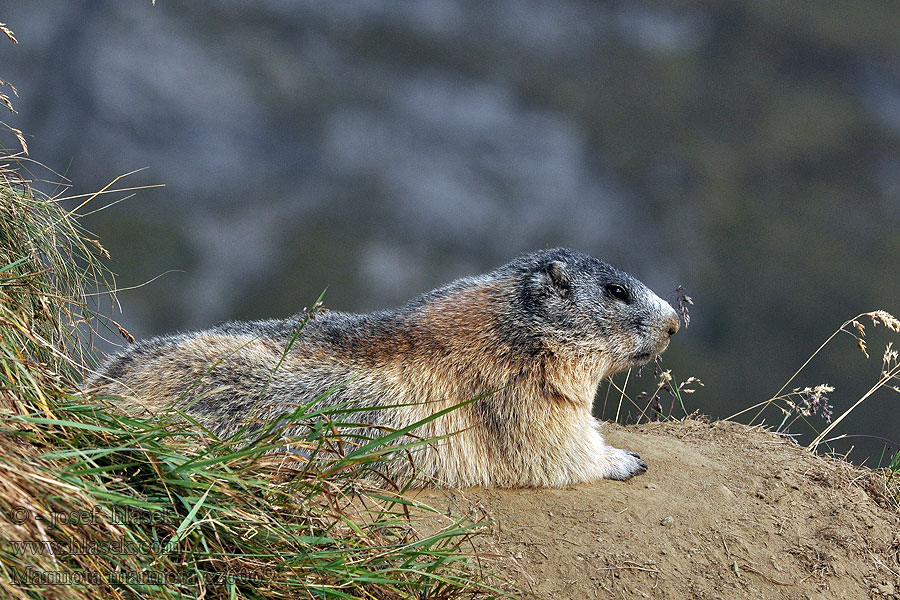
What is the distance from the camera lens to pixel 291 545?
3355 mm

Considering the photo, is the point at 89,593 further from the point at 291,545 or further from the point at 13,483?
the point at 291,545

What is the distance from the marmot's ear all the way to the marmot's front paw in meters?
1.28

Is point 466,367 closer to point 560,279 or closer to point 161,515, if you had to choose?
point 560,279

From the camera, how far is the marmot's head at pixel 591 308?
6.17 m

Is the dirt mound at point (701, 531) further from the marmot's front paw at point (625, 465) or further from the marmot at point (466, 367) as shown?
the marmot at point (466, 367)

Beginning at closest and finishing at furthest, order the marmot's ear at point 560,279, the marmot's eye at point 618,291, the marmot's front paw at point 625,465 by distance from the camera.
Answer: the marmot's front paw at point 625,465
the marmot's ear at point 560,279
the marmot's eye at point 618,291

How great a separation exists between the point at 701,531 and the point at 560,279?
2.12m

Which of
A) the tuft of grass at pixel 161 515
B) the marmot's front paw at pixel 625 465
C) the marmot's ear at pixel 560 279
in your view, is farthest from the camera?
the marmot's ear at pixel 560 279

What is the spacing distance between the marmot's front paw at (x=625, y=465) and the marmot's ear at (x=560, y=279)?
4.20 ft

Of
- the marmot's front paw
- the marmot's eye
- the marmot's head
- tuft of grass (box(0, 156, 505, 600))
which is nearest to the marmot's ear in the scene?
the marmot's head

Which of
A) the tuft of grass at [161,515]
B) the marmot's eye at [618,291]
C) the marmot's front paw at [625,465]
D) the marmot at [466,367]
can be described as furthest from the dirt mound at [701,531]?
the marmot's eye at [618,291]

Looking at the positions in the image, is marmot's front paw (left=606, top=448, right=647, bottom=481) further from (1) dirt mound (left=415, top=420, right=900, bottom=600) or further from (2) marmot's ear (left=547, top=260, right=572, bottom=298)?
(2) marmot's ear (left=547, top=260, right=572, bottom=298)

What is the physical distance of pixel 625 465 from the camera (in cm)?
603

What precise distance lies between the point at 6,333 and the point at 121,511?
1.03m
